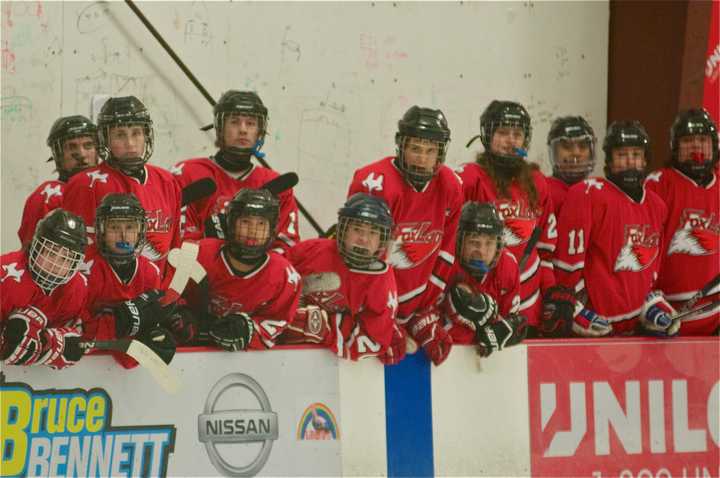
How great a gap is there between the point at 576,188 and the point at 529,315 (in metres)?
0.62

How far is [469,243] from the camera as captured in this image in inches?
175

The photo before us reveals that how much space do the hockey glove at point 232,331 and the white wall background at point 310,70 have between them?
80.0 inches

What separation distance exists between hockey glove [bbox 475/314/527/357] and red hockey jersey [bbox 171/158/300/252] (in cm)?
86

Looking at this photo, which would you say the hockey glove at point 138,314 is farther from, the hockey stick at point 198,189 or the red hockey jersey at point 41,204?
the hockey stick at point 198,189

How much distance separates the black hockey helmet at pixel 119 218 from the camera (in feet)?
12.3

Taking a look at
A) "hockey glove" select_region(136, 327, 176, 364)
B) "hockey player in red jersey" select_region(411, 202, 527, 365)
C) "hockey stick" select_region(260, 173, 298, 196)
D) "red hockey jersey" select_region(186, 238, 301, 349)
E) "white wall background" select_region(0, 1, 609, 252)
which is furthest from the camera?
"white wall background" select_region(0, 1, 609, 252)

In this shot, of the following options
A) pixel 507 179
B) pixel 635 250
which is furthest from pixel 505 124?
pixel 635 250

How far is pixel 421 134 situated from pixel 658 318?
1.33 metres

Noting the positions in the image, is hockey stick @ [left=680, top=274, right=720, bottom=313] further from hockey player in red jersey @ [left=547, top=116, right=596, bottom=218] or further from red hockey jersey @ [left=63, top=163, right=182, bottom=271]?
red hockey jersey @ [left=63, top=163, right=182, bottom=271]

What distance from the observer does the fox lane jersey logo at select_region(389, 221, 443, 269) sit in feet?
14.9

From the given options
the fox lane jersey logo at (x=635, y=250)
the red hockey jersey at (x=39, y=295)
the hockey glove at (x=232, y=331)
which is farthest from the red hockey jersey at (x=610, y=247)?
the red hockey jersey at (x=39, y=295)

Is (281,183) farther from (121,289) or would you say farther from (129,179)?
(121,289)

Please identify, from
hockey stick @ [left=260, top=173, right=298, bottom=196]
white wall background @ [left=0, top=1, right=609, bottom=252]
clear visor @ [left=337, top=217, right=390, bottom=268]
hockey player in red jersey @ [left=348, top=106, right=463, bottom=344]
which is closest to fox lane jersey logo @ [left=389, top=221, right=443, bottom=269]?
hockey player in red jersey @ [left=348, top=106, right=463, bottom=344]

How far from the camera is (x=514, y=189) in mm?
4805
